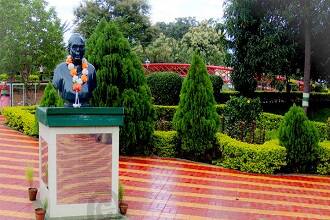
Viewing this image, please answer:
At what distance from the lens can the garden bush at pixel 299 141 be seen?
9.59 metres

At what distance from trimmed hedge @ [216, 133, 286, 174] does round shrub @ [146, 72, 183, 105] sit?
8409 millimetres

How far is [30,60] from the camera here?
21219 millimetres

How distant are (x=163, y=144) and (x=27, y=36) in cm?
1316

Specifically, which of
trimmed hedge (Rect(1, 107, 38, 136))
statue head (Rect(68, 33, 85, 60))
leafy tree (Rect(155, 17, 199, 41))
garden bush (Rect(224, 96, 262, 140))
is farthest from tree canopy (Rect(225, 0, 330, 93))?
leafy tree (Rect(155, 17, 199, 41))

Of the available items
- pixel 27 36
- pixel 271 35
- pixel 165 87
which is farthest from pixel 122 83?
pixel 27 36

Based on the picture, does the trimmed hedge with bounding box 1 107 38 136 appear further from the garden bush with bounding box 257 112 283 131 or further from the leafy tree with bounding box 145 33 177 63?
the leafy tree with bounding box 145 33 177 63

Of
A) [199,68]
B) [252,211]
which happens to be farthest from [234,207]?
[199,68]

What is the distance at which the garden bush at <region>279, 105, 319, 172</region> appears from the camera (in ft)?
31.4

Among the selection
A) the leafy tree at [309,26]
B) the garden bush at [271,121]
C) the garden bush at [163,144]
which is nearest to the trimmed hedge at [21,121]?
the garden bush at [163,144]

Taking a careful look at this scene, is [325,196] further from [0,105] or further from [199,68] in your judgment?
[0,105]

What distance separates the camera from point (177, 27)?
54062 millimetres

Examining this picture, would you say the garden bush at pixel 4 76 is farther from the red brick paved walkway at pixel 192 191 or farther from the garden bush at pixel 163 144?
the garden bush at pixel 163 144

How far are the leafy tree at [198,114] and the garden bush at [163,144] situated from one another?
264 millimetres

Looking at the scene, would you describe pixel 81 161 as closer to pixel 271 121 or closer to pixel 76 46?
pixel 76 46
